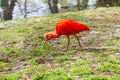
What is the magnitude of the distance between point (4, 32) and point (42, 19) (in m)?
2.00

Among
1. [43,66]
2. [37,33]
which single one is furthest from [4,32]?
[43,66]

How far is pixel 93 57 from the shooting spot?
25.3 feet

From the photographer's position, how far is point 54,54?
26.8ft

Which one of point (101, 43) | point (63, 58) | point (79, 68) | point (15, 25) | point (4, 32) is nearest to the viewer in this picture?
point (79, 68)

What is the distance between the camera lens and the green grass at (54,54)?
6773 mm

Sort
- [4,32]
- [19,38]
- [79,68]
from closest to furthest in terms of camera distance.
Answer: [79,68]
[19,38]
[4,32]

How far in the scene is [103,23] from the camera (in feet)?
38.8

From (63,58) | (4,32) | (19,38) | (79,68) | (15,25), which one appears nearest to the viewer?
(79,68)

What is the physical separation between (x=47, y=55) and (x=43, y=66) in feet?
2.89

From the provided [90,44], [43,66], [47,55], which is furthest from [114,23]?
[43,66]

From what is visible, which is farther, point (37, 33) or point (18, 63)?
point (37, 33)

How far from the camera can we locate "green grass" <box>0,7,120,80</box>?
22.2 feet

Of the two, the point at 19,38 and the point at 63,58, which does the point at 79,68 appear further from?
the point at 19,38

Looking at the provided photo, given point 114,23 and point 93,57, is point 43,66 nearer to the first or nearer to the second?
point 93,57
